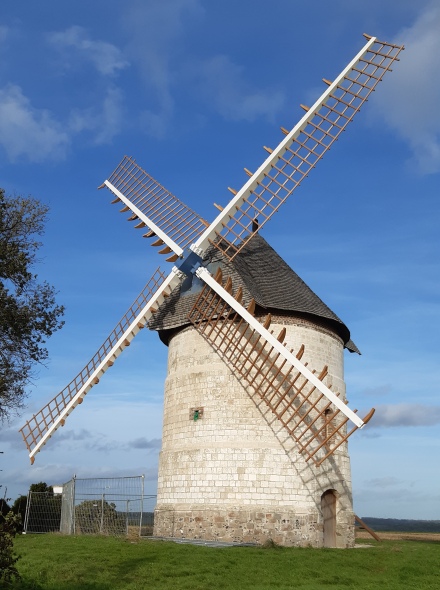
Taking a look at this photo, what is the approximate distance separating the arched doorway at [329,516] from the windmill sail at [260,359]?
43.0 inches

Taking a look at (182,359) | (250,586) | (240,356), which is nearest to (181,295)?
(182,359)

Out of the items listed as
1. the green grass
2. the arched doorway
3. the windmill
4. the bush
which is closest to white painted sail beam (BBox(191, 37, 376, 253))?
the windmill

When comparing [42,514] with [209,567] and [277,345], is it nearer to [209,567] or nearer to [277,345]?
[209,567]

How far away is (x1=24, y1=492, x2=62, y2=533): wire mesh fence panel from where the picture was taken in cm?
1950

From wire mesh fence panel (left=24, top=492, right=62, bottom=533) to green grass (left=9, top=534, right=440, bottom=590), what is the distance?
5667 mm

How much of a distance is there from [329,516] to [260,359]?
4.33m

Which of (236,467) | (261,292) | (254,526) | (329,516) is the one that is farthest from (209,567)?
(261,292)

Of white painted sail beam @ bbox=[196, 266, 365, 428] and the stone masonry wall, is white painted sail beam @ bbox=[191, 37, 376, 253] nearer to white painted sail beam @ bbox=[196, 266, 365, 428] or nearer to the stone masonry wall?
white painted sail beam @ bbox=[196, 266, 365, 428]

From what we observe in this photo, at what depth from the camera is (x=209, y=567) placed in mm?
11023

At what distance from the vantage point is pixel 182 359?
55.5 feet

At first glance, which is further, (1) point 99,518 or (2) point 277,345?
(1) point 99,518

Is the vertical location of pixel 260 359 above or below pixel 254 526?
above

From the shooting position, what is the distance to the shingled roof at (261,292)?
1608cm

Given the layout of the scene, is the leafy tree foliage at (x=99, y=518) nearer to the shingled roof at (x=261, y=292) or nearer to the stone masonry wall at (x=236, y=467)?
the stone masonry wall at (x=236, y=467)
